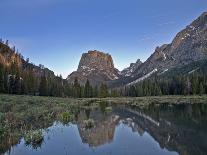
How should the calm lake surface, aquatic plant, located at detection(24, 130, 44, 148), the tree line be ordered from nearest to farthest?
the calm lake surface
aquatic plant, located at detection(24, 130, 44, 148)
the tree line

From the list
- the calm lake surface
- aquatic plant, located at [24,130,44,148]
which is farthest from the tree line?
aquatic plant, located at [24,130,44,148]

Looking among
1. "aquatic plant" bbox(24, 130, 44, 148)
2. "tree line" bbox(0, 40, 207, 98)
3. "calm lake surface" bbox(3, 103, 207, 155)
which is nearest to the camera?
"calm lake surface" bbox(3, 103, 207, 155)

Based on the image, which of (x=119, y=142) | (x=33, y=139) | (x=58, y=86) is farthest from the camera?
(x=58, y=86)

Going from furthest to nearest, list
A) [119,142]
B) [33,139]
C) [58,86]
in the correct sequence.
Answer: [58,86]
[119,142]
[33,139]

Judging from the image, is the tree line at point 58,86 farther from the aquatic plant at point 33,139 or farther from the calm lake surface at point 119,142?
the aquatic plant at point 33,139

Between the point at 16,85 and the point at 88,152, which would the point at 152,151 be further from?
the point at 16,85

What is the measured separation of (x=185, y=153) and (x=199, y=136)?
22.4ft

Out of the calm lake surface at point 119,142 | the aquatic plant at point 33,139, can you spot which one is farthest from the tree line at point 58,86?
the aquatic plant at point 33,139

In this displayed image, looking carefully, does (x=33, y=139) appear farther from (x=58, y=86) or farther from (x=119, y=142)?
(x=58, y=86)

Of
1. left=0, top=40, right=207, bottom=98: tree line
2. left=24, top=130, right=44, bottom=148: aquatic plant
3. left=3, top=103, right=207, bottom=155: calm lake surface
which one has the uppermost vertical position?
left=0, top=40, right=207, bottom=98: tree line

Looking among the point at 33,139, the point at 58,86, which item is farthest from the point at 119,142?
the point at 58,86

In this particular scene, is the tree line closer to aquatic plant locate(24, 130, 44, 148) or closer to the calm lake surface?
the calm lake surface

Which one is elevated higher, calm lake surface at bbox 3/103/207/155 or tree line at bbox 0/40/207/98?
tree line at bbox 0/40/207/98

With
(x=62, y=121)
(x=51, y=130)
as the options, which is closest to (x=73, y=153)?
(x=51, y=130)
